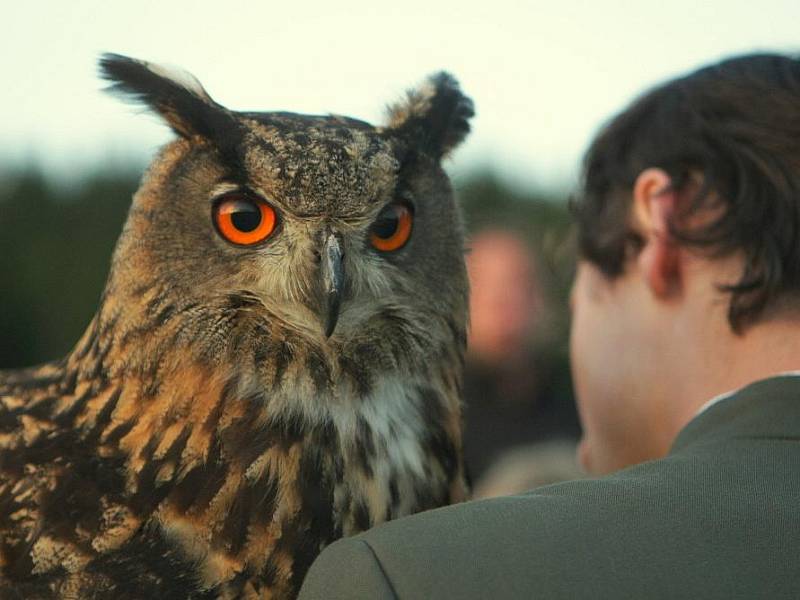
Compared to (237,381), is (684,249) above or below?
above

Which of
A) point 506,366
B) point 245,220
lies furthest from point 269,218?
point 506,366

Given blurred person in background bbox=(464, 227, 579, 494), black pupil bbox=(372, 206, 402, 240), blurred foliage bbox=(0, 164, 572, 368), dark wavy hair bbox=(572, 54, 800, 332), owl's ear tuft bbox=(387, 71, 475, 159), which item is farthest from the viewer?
blurred foliage bbox=(0, 164, 572, 368)

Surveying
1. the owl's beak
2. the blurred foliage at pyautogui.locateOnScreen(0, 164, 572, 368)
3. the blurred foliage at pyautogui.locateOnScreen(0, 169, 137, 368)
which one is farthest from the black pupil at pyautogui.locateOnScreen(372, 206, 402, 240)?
the blurred foliage at pyautogui.locateOnScreen(0, 169, 137, 368)

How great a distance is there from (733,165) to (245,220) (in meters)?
0.91

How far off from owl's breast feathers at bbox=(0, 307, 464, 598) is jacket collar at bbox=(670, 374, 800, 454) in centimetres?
60

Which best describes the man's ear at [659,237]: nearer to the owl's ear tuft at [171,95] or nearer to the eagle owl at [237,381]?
the eagle owl at [237,381]

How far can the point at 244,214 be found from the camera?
5.83ft

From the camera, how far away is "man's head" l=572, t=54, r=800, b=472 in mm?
1639

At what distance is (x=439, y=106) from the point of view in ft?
6.97

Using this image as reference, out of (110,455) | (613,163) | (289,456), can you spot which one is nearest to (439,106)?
(613,163)

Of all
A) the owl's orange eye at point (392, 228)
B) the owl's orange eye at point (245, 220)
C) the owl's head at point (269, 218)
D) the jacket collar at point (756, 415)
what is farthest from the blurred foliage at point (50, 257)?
the jacket collar at point (756, 415)

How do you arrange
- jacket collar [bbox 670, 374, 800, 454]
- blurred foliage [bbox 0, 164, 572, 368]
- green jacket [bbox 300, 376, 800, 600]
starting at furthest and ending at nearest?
blurred foliage [bbox 0, 164, 572, 368] → jacket collar [bbox 670, 374, 800, 454] → green jacket [bbox 300, 376, 800, 600]

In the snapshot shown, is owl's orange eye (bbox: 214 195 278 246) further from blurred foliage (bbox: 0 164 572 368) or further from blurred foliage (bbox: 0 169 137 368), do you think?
blurred foliage (bbox: 0 169 137 368)

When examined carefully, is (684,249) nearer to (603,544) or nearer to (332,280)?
(332,280)
